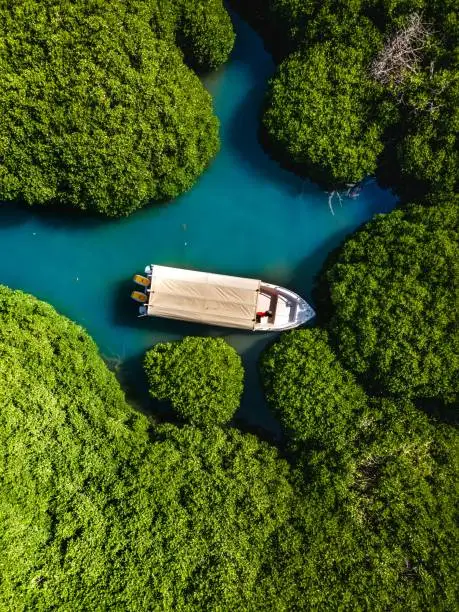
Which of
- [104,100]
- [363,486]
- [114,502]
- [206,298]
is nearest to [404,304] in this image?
[363,486]

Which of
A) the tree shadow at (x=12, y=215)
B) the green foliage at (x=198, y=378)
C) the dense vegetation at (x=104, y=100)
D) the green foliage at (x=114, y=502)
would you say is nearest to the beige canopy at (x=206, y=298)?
the green foliage at (x=198, y=378)

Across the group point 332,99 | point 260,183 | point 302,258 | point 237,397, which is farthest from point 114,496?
point 332,99

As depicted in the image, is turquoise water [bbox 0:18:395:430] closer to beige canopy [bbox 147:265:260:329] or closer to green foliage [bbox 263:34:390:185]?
beige canopy [bbox 147:265:260:329]

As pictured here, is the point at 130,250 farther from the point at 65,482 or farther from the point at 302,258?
the point at 65,482

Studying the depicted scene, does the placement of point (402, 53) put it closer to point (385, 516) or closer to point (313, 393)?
point (313, 393)

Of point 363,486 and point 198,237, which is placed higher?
point 198,237
